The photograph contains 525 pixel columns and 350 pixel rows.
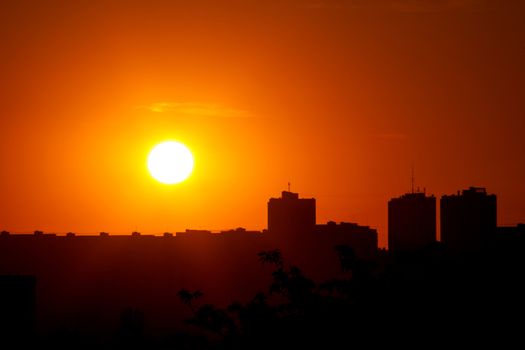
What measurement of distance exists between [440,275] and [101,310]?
328 feet

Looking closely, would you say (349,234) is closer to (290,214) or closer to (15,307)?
(290,214)

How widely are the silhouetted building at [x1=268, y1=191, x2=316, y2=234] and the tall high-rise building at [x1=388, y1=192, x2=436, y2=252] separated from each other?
1550cm

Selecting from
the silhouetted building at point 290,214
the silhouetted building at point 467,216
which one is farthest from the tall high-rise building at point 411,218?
the silhouetted building at point 290,214

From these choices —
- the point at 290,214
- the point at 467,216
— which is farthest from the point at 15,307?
the point at 290,214

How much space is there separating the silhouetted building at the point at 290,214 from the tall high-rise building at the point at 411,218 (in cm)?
1550

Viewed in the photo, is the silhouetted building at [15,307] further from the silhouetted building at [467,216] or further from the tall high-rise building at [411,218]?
the tall high-rise building at [411,218]

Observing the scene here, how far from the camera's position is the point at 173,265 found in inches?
5157

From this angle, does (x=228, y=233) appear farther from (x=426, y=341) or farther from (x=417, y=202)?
(x=426, y=341)

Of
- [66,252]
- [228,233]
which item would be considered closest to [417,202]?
[228,233]

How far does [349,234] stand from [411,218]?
10514 millimetres

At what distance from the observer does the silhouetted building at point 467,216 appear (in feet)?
412

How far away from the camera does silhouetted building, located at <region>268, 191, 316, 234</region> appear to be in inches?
6068

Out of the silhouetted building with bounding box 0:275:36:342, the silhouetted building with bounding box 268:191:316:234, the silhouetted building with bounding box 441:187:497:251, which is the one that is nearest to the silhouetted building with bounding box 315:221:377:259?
the silhouetted building with bounding box 268:191:316:234

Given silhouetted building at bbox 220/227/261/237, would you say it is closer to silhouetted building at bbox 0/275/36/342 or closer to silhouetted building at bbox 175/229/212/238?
silhouetted building at bbox 175/229/212/238
